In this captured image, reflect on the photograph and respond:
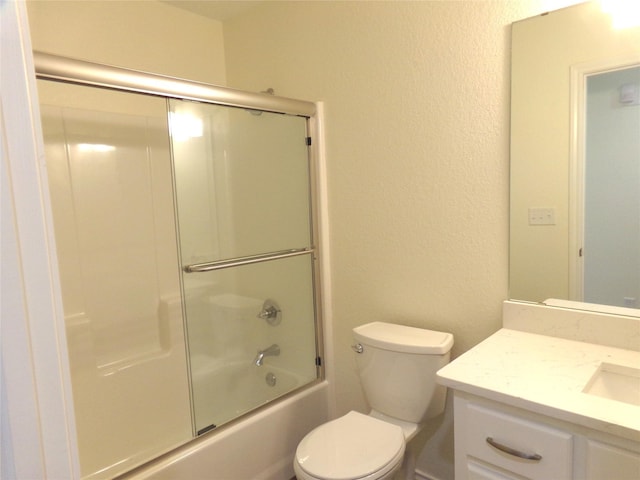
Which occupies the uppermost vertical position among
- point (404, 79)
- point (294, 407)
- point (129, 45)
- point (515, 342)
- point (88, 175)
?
point (129, 45)

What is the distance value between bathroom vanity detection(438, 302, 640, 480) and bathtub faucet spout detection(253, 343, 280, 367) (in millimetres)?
1233

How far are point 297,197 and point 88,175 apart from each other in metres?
1.03

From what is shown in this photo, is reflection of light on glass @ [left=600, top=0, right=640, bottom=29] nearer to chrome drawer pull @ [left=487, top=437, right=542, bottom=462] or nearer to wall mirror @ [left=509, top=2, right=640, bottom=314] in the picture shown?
wall mirror @ [left=509, top=2, right=640, bottom=314]

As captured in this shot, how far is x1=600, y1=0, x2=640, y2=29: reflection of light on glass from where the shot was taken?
1.30 metres

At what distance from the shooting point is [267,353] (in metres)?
2.33

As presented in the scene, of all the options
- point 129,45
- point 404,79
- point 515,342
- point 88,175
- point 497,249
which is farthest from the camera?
point 129,45

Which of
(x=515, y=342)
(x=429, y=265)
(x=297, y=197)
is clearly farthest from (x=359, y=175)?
(x=515, y=342)

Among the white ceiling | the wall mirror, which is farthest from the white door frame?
the white ceiling

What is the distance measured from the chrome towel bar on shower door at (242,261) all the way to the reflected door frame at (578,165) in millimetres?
1230

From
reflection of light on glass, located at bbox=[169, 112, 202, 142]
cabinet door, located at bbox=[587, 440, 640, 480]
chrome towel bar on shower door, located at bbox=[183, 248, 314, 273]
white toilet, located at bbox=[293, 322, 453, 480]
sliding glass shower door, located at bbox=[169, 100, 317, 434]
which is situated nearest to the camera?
cabinet door, located at bbox=[587, 440, 640, 480]

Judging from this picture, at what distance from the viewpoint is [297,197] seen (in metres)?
2.28

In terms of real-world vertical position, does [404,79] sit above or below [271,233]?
above

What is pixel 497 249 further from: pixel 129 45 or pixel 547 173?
pixel 129 45

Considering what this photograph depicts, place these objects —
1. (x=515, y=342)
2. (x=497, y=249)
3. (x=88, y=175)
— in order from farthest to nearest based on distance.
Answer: (x=88, y=175), (x=497, y=249), (x=515, y=342)
